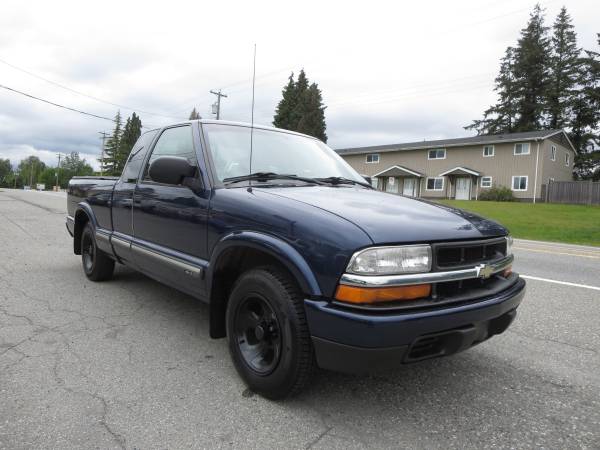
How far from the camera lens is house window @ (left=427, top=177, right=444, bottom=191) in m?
38.2

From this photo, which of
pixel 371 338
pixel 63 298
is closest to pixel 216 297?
pixel 371 338

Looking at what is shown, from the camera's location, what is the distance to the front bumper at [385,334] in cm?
203

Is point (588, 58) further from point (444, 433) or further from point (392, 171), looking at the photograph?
point (444, 433)

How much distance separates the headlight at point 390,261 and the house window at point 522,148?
3585 cm

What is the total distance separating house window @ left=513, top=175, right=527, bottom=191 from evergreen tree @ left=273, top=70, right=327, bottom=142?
1992 cm

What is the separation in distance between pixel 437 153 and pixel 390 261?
3899cm

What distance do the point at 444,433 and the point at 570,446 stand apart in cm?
60

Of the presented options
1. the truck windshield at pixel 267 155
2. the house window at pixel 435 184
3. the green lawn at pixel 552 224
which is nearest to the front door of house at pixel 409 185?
the house window at pixel 435 184

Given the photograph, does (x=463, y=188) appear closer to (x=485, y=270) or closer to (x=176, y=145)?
(x=176, y=145)

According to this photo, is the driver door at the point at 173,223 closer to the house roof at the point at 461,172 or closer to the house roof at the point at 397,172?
the house roof at the point at 461,172

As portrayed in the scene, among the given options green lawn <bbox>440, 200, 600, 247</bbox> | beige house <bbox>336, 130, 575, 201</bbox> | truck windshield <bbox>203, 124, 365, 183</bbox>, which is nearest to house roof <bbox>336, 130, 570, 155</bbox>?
beige house <bbox>336, 130, 575, 201</bbox>

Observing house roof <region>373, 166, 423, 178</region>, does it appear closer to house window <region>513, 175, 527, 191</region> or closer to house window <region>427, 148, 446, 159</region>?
house window <region>427, 148, 446, 159</region>

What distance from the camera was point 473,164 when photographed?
36.5m

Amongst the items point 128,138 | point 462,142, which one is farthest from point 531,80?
point 128,138
